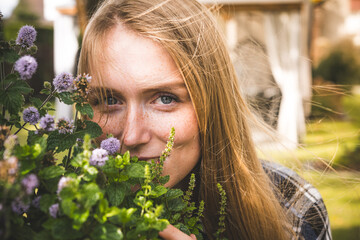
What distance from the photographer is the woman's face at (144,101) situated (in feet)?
5.08

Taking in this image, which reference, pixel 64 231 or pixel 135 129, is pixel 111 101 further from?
pixel 64 231

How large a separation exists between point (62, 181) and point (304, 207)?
1.76 meters

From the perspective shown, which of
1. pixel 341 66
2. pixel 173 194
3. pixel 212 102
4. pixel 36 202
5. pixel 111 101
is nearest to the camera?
pixel 36 202

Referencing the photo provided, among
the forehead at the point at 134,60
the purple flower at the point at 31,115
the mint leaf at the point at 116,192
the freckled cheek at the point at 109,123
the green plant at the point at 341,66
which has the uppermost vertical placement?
the green plant at the point at 341,66

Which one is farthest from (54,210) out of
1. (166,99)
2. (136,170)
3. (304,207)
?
(304,207)

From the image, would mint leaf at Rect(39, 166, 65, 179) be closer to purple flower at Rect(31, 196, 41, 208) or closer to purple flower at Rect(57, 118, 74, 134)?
purple flower at Rect(31, 196, 41, 208)

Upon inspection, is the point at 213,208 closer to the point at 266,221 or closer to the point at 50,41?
the point at 266,221

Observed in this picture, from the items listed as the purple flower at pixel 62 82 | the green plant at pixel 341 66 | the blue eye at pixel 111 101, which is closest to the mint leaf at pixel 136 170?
the purple flower at pixel 62 82

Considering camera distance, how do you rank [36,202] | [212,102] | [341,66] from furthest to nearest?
1. [341,66]
2. [212,102]
3. [36,202]

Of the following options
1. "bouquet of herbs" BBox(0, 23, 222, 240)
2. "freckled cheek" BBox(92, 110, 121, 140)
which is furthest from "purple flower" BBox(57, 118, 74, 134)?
"freckled cheek" BBox(92, 110, 121, 140)

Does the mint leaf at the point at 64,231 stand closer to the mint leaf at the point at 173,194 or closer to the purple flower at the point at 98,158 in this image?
the purple flower at the point at 98,158

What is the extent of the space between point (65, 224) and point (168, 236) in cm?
37

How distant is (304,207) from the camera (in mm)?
2170

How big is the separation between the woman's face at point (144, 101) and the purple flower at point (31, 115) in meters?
0.47
